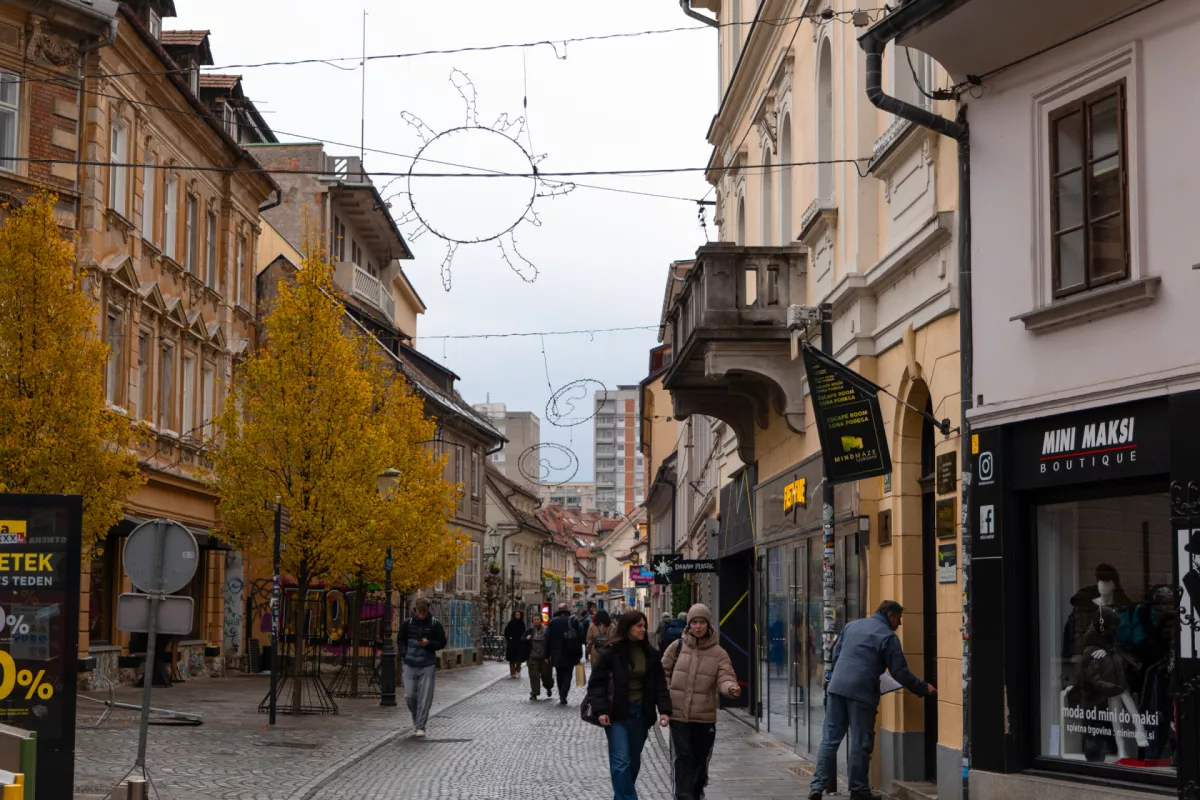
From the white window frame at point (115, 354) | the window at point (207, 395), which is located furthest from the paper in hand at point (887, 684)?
the window at point (207, 395)

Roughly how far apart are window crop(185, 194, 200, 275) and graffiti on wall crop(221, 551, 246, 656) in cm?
749

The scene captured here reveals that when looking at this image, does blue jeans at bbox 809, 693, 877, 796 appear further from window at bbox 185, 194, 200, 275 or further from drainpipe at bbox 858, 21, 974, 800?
window at bbox 185, 194, 200, 275

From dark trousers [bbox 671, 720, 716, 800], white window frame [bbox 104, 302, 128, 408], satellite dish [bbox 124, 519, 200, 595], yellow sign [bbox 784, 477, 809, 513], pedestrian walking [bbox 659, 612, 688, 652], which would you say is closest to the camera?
dark trousers [bbox 671, 720, 716, 800]

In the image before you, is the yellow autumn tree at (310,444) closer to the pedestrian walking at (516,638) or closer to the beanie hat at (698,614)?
the pedestrian walking at (516,638)

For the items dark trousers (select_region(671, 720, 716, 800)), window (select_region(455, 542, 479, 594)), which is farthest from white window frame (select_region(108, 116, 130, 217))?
window (select_region(455, 542, 479, 594))

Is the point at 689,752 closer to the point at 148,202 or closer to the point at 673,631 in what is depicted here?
the point at 673,631

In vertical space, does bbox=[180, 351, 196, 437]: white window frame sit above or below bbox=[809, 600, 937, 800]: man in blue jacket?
above

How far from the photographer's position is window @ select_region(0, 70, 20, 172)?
27875mm

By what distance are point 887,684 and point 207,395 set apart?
26844mm

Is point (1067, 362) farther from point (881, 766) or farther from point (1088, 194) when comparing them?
point (881, 766)

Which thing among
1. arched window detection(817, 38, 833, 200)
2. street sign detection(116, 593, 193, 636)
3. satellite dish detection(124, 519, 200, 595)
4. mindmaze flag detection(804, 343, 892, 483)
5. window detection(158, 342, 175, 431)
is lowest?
street sign detection(116, 593, 193, 636)

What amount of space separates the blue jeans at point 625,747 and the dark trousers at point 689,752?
326mm

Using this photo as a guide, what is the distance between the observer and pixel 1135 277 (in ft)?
35.0

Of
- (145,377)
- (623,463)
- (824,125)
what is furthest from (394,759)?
(623,463)
